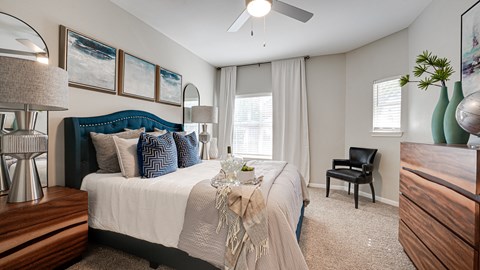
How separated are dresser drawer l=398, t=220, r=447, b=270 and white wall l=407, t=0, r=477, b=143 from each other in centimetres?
133

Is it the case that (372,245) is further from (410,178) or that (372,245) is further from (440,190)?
(440,190)

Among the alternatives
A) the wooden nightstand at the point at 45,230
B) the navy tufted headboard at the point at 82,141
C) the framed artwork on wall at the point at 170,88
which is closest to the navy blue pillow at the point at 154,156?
the wooden nightstand at the point at 45,230

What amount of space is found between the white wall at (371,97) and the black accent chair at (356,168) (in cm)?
22

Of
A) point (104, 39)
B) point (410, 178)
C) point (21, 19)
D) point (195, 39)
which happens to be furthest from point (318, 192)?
point (21, 19)

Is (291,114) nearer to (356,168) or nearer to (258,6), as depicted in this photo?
(356,168)

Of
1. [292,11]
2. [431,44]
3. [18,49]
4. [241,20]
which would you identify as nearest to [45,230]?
[18,49]

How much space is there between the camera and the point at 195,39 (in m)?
3.36

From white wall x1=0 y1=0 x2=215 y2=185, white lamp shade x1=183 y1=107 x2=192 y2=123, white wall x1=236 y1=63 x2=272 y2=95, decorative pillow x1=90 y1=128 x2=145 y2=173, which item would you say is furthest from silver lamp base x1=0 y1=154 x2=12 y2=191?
white wall x1=236 y1=63 x2=272 y2=95

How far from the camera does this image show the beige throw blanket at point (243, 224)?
47.6 inches

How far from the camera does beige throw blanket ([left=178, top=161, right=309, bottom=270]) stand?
121 cm

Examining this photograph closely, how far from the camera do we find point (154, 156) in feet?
6.19

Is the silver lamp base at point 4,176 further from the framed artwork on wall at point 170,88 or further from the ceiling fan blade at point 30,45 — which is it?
the framed artwork on wall at point 170,88

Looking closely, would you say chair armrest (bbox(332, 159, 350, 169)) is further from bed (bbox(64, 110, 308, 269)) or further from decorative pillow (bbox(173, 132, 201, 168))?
decorative pillow (bbox(173, 132, 201, 168))

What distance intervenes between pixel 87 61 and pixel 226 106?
290 cm
